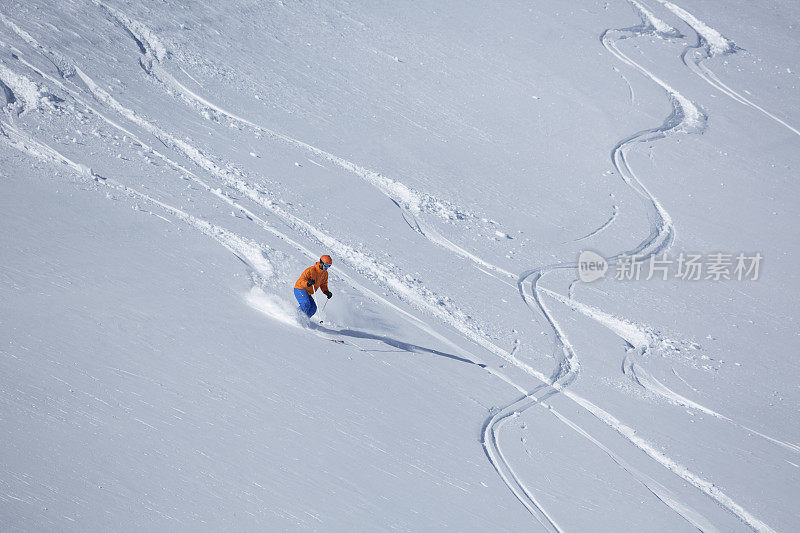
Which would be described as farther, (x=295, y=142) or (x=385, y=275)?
(x=295, y=142)

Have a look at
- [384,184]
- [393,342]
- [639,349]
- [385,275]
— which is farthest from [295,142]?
[639,349]

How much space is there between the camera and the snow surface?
5500mm

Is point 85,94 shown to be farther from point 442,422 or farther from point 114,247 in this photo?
point 442,422

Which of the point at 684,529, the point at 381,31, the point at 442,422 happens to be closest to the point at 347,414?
the point at 442,422

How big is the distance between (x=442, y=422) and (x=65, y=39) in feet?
32.0

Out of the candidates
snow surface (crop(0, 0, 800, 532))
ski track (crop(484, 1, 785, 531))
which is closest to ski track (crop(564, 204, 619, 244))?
snow surface (crop(0, 0, 800, 532))

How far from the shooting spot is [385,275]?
29.7ft

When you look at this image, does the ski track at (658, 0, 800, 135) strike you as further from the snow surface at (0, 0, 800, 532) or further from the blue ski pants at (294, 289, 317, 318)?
the blue ski pants at (294, 289, 317, 318)

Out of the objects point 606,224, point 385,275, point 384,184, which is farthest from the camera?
point 606,224

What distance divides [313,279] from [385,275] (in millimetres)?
1639

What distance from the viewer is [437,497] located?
578 centimetres

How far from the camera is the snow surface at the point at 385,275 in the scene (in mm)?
5500

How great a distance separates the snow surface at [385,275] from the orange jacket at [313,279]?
1.06ft

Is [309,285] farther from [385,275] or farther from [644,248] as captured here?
[644,248]
